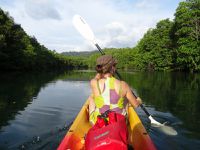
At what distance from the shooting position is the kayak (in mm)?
6090

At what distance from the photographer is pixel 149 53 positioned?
229 feet

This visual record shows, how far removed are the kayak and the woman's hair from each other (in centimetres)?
149

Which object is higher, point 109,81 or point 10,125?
point 109,81

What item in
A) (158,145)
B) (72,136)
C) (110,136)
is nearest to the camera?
(110,136)

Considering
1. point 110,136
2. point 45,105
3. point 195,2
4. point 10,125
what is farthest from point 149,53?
point 110,136

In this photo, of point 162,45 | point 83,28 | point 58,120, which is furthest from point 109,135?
point 162,45

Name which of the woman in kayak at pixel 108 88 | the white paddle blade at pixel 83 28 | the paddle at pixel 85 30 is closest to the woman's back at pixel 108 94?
the woman in kayak at pixel 108 88

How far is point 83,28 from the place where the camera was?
33.8 feet

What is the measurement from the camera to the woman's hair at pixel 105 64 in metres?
5.86

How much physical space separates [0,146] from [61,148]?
3.07 meters

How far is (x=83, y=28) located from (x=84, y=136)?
4.21 m

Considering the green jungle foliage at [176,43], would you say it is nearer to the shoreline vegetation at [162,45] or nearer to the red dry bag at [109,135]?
the shoreline vegetation at [162,45]

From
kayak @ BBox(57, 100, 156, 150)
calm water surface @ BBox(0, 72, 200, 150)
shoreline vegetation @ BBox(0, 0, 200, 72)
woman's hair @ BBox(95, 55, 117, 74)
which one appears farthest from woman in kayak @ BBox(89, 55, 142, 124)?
shoreline vegetation @ BBox(0, 0, 200, 72)

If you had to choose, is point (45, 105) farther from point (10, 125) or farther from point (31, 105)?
point (10, 125)
